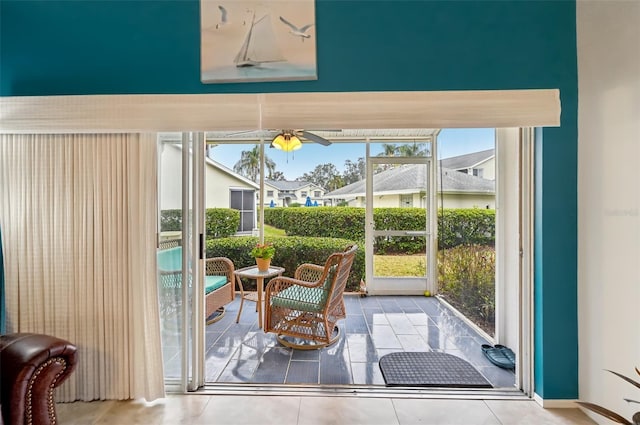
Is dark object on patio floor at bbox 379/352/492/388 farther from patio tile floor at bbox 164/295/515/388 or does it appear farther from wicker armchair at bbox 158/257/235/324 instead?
wicker armchair at bbox 158/257/235/324

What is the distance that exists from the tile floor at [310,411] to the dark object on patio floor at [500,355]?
1.32 ft

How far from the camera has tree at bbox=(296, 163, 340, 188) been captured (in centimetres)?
426

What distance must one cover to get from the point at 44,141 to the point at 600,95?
3449 millimetres

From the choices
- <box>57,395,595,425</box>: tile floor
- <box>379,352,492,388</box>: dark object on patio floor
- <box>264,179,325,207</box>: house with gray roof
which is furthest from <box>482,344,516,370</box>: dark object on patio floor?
<box>264,179,325,207</box>: house with gray roof

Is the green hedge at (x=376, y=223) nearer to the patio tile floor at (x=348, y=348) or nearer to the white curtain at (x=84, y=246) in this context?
the patio tile floor at (x=348, y=348)

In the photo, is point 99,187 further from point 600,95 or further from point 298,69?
point 600,95

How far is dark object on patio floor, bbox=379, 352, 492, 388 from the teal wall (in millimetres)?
444

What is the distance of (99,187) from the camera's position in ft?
5.99

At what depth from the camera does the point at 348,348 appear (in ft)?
8.38

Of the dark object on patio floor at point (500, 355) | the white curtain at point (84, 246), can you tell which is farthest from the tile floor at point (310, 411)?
the dark object on patio floor at point (500, 355)

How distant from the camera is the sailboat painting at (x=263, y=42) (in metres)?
1.84

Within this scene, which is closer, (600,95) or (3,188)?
(600,95)

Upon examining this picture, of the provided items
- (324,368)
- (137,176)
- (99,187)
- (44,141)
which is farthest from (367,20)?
(324,368)

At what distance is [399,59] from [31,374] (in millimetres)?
2593
